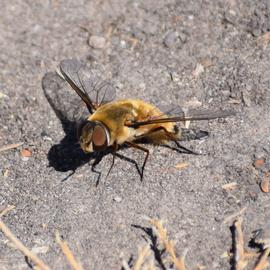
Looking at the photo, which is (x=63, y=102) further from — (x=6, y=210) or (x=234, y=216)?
(x=234, y=216)

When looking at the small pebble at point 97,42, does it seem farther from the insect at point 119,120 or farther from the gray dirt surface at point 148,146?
the insect at point 119,120

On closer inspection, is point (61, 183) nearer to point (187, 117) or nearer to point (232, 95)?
point (187, 117)

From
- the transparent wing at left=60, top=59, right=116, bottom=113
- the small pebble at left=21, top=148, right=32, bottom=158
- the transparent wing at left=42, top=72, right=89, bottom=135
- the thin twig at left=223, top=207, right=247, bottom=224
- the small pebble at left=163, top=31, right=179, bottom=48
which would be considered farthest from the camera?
the small pebble at left=163, top=31, right=179, bottom=48

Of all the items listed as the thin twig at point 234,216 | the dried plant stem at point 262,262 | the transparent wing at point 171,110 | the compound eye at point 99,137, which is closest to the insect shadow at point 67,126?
the compound eye at point 99,137

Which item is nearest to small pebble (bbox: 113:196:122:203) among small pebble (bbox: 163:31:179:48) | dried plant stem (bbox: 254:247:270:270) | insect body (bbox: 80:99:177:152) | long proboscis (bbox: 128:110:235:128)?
insect body (bbox: 80:99:177:152)

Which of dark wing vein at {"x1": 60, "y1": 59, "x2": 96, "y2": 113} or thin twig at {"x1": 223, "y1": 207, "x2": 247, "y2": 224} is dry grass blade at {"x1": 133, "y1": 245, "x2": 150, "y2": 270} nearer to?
thin twig at {"x1": 223, "y1": 207, "x2": 247, "y2": 224}

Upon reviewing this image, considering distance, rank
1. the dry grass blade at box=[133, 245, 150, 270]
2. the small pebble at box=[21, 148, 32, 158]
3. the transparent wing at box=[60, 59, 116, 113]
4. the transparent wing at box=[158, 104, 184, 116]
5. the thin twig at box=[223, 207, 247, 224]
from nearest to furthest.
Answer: the dry grass blade at box=[133, 245, 150, 270] < the thin twig at box=[223, 207, 247, 224] < the transparent wing at box=[158, 104, 184, 116] < the small pebble at box=[21, 148, 32, 158] < the transparent wing at box=[60, 59, 116, 113]

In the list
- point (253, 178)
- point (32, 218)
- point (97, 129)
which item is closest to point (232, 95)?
point (253, 178)

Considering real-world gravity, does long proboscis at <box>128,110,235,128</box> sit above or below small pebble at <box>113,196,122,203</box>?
above
